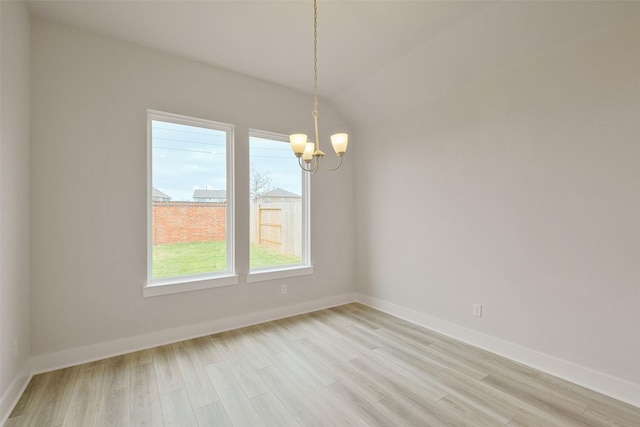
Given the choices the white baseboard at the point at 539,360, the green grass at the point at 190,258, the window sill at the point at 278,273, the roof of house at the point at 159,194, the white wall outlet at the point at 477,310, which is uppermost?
the roof of house at the point at 159,194

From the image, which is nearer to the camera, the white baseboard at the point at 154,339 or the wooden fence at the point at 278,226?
the white baseboard at the point at 154,339

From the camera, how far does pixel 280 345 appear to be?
2.97m

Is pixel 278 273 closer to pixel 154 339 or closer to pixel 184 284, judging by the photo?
pixel 184 284

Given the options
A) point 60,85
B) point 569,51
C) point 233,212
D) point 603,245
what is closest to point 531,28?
point 569,51

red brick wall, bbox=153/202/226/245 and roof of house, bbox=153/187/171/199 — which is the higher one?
roof of house, bbox=153/187/171/199

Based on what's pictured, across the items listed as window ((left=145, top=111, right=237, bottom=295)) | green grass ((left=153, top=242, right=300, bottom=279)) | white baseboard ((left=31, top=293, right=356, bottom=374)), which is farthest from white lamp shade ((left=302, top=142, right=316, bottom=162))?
white baseboard ((left=31, top=293, right=356, bottom=374))

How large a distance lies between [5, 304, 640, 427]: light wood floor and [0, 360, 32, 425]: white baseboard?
5cm

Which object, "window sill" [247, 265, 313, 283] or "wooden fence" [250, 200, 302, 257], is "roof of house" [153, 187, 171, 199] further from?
"window sill" [247, 265, 313, 283]

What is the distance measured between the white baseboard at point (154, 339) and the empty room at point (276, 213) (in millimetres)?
19

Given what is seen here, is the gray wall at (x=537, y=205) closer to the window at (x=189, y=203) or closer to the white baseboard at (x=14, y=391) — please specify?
the window at (x=189, y=203)

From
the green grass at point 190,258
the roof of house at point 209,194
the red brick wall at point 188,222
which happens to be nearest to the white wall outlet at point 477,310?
the green grass at point 190,258

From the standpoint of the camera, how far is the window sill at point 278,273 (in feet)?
11.8

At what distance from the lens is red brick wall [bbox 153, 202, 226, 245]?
3109 mm

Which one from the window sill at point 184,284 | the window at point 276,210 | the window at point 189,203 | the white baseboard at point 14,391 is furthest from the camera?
the window at point 276,210
